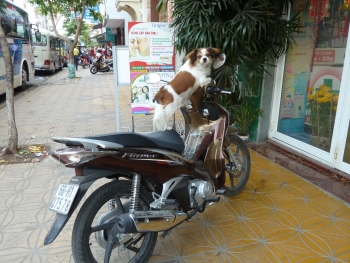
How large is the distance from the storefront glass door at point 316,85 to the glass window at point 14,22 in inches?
291

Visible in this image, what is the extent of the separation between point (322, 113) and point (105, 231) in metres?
3.17

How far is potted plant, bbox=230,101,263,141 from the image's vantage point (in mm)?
4348

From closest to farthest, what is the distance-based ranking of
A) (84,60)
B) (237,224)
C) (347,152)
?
1. (237,224)
2. (347,152)
3. (84,60)

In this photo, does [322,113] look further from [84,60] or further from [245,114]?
[84,60]

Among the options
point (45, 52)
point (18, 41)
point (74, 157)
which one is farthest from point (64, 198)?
point (45, 52)

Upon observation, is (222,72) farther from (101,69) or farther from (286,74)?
(101,69)

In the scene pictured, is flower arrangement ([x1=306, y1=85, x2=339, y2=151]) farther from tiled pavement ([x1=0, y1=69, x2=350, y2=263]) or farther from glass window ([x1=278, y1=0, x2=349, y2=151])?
tiled pavement ([x1=0, y1=69, x2=350, y2=263])

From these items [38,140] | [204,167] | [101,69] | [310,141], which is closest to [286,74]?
[310,141]

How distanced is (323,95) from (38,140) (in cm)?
436

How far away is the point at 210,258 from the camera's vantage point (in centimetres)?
224

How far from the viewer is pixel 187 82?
3.32 m

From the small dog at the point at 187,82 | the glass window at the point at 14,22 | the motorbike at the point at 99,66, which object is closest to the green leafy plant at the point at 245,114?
the small dog at the point at 187,82

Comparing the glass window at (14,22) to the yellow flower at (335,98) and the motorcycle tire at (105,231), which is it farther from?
the yellow flower at (335,98)

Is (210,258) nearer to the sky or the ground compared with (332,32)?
nearer to the ground
